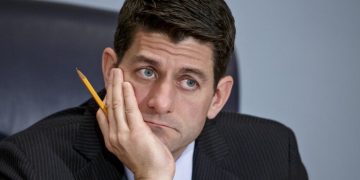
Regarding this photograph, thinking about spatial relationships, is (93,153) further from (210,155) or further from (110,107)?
(210,155)

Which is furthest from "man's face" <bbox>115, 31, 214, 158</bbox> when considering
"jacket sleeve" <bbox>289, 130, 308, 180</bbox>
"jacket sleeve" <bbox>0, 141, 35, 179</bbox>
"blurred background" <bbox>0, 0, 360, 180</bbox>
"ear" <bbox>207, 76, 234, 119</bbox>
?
"blurred background" <bbox>0, 0, 360, 180</bbox>

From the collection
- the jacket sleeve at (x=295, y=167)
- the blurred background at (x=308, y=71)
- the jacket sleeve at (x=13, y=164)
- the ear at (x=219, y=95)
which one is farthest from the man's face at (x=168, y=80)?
the blurred background at (x=308, y=71)

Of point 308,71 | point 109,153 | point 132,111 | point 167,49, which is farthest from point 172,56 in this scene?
point 308,71

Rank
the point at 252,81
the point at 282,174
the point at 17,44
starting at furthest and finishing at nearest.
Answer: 1. the point at 252,81
2. the point at 282,174
3. the point at 17,44

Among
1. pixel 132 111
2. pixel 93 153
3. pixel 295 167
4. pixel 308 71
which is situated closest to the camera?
pixel 132 111

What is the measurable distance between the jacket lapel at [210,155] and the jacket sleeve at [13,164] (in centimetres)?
42

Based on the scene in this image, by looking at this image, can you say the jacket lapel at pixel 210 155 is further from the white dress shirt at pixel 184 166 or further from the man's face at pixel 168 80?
the man's face at pixel 168 80

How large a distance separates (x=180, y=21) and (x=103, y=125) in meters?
0.27

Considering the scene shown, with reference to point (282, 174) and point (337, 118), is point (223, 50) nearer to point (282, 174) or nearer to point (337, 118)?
point (282, 174)

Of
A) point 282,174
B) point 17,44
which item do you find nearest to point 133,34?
point 17,44

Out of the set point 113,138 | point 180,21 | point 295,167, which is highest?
point 180,21

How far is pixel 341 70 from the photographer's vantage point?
7.82ft

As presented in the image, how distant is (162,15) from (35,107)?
44 cm

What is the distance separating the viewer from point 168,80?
1.39 metres
